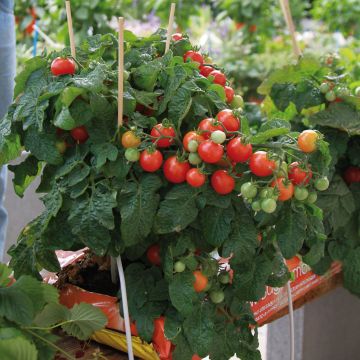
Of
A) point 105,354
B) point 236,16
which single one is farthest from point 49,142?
point 236,16

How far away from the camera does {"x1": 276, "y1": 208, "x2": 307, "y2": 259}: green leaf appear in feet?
3.57

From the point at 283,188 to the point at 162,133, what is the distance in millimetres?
234

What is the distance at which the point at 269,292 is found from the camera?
1.42 metres

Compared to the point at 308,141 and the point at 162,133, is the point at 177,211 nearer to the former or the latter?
the point at 162,133

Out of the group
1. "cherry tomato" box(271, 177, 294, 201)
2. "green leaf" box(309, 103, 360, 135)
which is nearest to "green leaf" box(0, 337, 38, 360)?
"cherry tomato" box(271, 177, 294, 201)

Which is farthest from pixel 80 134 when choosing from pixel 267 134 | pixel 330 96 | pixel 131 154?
pixel 330 96

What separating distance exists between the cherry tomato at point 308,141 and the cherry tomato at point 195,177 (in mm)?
186

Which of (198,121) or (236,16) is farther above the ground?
(198,121)

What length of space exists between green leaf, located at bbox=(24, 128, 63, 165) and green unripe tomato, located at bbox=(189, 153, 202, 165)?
0.82 ft

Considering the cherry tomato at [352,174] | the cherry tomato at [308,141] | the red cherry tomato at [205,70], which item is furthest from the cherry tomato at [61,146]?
the cherry tomato at [352,174]

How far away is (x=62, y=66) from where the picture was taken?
3.65ft

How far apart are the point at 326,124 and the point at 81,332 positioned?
81cm

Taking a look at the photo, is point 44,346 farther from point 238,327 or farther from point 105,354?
point 238,327

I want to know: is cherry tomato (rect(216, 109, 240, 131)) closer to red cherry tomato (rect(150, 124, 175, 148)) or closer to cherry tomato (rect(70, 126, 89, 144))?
red cherry tomato (rect(150, 124, 175, 148))
